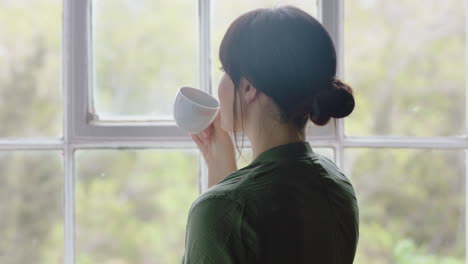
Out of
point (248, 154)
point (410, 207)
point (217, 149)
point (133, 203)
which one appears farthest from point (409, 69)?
point (133, 203)

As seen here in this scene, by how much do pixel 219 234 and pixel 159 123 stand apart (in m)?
0.65

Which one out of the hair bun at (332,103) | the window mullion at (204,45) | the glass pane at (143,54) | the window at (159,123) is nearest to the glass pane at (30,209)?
the window at (159,123)

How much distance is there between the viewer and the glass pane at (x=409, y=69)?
4.99ft

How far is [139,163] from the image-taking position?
4.92 ft

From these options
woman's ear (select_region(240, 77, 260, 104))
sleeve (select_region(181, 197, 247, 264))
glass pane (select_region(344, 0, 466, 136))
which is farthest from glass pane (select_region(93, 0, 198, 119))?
sleeve (select_region(181, 197, 247, 264))

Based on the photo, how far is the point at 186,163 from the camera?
59.0 inches

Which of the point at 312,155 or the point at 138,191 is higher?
the point at 312,155

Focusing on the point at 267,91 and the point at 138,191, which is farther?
the point at 138,191

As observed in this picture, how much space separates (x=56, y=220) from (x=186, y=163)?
0.36m

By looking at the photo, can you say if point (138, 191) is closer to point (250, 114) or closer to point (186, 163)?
point (186, 163)

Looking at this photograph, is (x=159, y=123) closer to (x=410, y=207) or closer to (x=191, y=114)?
(x=191, y=114)

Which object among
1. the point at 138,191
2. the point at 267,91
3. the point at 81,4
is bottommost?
the point at 138,191

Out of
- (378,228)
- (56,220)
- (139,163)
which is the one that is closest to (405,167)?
(378,228)

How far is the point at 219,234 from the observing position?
0.87 m
